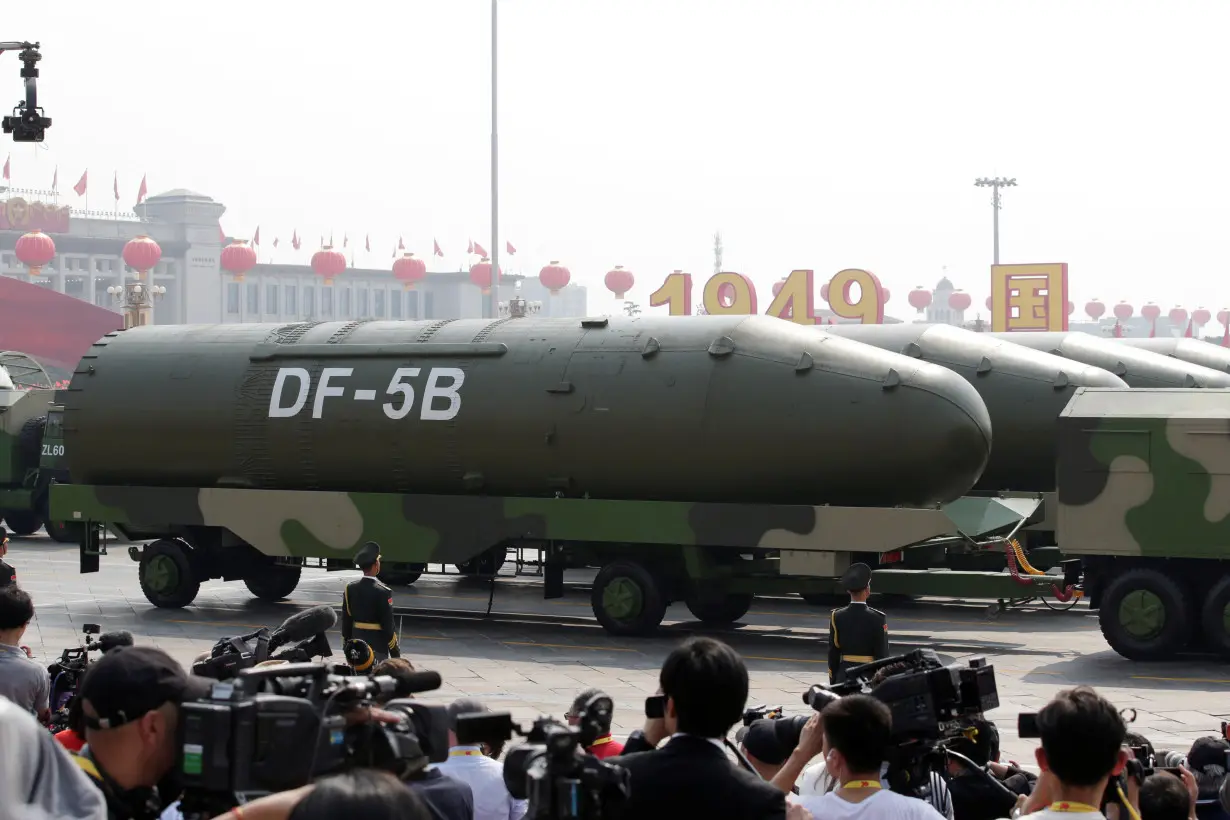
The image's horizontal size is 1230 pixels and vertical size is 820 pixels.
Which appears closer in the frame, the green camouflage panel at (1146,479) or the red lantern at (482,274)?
the green camouflage panel at (1146,479)

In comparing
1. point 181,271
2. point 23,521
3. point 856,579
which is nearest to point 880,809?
point 856,579

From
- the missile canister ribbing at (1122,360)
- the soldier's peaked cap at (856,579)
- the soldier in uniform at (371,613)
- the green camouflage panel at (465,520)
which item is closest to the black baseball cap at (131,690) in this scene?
the soldier's peaked cap at (856,579)

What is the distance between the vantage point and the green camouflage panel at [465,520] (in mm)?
17094

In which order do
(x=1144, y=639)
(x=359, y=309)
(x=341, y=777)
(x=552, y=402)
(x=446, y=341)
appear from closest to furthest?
(x=341, y=777) < (x=1144, y=639) < (x=552, y=402) < (x=446, y=341) < (x=359, y=309)

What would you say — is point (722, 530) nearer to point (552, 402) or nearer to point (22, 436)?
point (552, 402)

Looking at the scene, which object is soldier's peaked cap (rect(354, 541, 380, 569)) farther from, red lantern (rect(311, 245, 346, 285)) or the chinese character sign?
red lantern (rect(311, 245, 346, 285))

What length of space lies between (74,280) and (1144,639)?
113178 millimetres

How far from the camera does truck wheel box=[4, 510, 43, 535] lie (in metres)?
33.0

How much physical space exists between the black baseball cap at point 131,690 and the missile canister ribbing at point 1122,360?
22.2 m

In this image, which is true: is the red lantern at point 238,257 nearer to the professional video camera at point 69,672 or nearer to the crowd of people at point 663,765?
the professional video camera at point 69,672

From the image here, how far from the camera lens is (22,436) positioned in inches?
1280

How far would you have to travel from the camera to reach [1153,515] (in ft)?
55.3

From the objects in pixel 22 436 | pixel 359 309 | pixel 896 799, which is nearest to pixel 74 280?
pixel 359 309

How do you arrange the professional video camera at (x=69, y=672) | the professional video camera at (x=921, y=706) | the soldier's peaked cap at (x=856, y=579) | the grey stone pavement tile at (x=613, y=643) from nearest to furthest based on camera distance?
the professional video camera at (x=921, y=706) → the professional video camera at (x=69, y=672) → the soldier's peaked cap at (x=856, y=579) → the grey stone pavement tile at (x=613, y=643)
